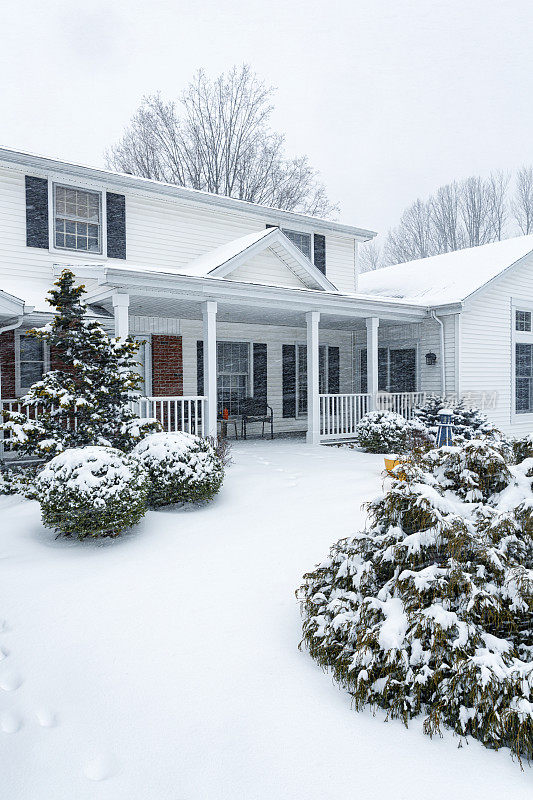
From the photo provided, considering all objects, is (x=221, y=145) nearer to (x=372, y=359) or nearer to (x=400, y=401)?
(x=372, y=359)

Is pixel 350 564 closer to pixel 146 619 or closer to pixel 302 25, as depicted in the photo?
pixel 146 619

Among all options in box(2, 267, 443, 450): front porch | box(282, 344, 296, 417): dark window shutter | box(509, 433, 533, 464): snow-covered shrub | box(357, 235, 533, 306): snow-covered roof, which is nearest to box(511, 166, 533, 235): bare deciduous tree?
box(357, 235, 533, 306): snow-covered roof

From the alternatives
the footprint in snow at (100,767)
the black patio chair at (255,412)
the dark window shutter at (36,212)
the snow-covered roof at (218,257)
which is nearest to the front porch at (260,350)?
the black patio chair at (255,412)

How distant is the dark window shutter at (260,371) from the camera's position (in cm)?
1380

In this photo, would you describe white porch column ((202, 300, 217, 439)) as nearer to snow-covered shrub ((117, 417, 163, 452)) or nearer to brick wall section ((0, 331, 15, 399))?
snow-covered shrub ((117, 417, 163, 452))

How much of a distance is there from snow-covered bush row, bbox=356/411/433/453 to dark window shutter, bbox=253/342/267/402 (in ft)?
10.3

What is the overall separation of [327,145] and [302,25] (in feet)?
111

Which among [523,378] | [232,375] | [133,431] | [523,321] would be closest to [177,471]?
[133,431]

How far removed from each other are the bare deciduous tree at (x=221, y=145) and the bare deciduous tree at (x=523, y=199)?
14.6 m

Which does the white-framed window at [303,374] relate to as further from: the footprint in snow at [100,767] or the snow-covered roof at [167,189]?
the footprint in snow at [100,767]

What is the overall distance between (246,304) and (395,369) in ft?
19.1

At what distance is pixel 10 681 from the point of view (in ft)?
10.7

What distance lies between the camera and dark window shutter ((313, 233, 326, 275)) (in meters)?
14.6

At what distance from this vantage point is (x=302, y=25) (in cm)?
10050
